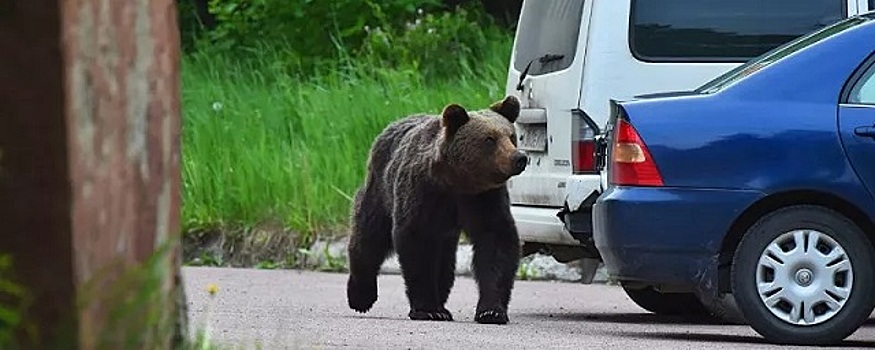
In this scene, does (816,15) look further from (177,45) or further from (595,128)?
(177,45)

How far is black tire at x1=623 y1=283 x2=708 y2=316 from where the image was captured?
11.8 m

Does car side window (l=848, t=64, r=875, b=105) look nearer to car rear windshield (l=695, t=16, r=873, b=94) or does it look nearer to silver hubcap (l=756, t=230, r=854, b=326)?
car rear windshield (l=695, t=16, r=873, b=94)

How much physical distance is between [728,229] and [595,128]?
1731mm

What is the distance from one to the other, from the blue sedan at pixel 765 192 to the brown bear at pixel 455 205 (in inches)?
35.3

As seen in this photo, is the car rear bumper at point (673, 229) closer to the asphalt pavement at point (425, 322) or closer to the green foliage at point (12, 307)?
the asphalt pavement at point (425, 322)

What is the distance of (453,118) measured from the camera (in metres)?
10.4

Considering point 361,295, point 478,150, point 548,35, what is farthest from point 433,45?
point 478,150

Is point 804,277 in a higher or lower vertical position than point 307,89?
higher

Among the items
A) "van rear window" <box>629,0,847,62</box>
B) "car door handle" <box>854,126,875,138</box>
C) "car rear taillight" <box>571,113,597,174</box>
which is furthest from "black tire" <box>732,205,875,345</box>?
"van rear window" <box>629,0,847,62</box>

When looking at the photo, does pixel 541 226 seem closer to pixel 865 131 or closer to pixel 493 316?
pixel 493 316

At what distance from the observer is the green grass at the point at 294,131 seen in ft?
53.9

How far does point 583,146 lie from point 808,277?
2079 millimetres

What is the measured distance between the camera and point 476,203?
10367mm

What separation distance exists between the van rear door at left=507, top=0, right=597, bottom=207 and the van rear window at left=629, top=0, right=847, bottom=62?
33 cm
